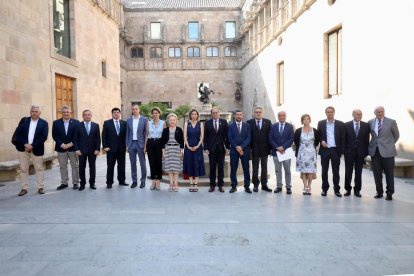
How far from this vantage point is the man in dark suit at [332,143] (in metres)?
7.16

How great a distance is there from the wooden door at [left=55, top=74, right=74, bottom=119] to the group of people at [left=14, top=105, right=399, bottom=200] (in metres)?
5.59

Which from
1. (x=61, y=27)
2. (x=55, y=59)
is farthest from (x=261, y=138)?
(x=61, y=27)

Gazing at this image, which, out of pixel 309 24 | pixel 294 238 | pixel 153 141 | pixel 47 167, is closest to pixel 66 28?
pixel 47 167

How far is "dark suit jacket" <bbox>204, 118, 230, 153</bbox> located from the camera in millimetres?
7758

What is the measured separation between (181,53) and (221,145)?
2846 cm

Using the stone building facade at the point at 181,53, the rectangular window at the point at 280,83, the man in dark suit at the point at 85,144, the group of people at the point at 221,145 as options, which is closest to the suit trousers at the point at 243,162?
the group of people at the point at 221,145

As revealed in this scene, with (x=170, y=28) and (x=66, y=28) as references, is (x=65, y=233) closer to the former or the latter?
(x=66, y=28)

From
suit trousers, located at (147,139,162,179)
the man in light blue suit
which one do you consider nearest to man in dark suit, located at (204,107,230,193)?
suit trousers, located at (147,139,162,179)

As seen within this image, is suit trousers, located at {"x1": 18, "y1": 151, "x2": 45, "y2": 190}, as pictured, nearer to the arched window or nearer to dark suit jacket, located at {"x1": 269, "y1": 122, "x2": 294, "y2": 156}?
dark suit jacket, located at {"x1": 269, "y1": 122, "x2": 294, "y2": 156}

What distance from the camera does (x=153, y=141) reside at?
799cm

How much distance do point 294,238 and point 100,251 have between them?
221 centimetres

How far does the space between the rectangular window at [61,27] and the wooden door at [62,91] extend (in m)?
0.96

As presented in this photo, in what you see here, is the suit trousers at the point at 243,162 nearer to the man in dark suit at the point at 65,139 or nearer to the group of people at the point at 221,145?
the group of people at the point at 221,145

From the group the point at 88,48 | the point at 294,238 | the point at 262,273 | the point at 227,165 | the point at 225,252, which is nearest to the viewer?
the point at 262,273
